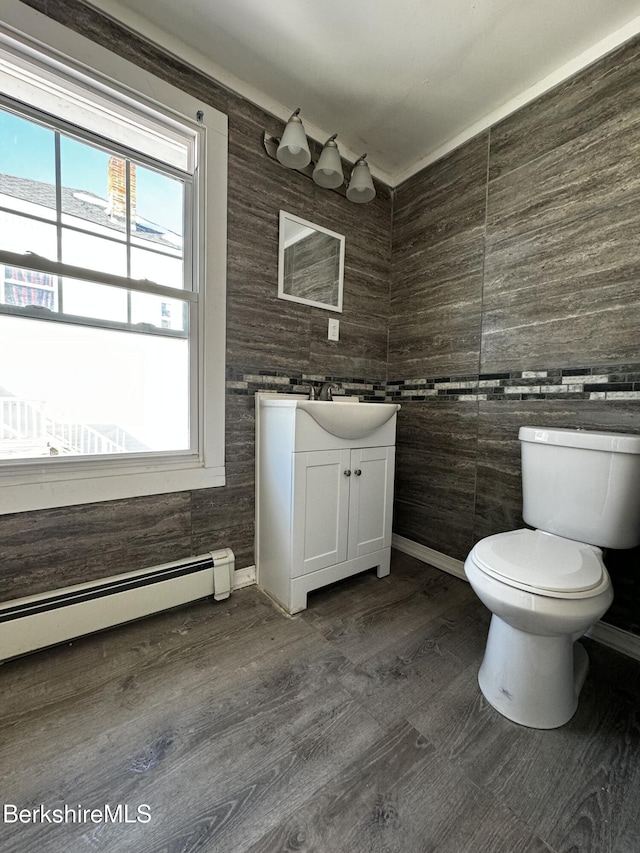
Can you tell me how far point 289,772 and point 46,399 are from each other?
142 cm

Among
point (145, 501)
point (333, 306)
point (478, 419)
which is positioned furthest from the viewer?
point (333, 306)

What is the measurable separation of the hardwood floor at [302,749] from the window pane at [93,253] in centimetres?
144

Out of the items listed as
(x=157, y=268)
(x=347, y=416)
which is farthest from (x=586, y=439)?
(x=157, y=268)

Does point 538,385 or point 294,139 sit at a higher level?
point 294,139

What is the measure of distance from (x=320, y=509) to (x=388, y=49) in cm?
194

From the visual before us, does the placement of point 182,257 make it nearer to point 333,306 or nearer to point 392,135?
point 333,306

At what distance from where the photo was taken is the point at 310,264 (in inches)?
72.2

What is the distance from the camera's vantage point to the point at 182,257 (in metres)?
1.51

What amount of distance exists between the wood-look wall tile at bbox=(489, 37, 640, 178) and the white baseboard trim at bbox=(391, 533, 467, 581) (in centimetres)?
198

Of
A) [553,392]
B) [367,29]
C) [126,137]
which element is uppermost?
[367,29]

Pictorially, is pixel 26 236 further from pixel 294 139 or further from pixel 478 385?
pixel 478 385

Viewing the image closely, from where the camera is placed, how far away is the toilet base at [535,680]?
1.00 meters

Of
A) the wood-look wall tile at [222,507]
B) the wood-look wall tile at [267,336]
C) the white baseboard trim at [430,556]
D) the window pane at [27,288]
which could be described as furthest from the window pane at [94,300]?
the white baseboard trim at [430,556]

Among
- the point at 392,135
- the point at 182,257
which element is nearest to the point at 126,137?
the point at 182,257
